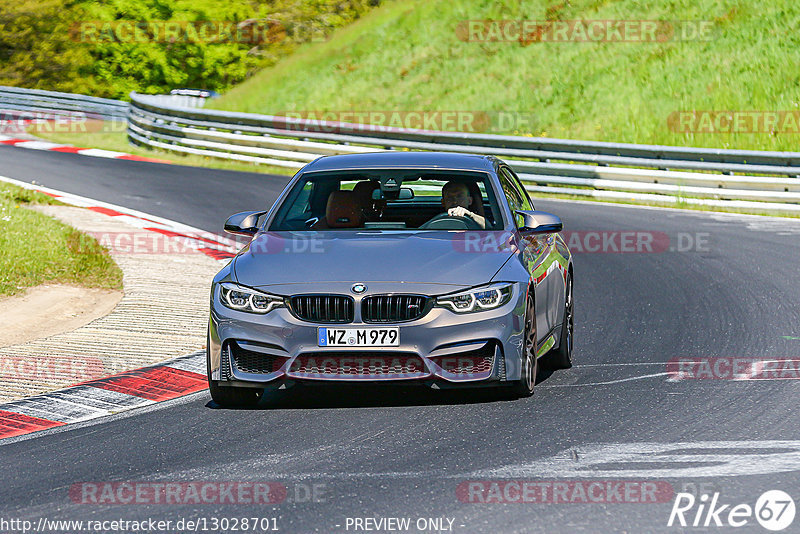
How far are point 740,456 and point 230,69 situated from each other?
178 ft

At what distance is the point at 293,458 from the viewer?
637cm

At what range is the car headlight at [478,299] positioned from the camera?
7211 millimetres

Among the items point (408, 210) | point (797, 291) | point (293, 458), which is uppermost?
point (408, 210)

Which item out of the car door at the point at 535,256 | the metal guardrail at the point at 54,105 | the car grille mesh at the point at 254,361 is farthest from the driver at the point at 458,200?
the metal guardrail at the point at 54,105

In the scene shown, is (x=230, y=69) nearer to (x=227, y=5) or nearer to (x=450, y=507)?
(x=227, y=5)

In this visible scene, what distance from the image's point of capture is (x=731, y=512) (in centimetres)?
521

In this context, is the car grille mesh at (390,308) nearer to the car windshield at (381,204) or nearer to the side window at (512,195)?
the car windshield at (381,204)

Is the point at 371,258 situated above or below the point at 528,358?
above

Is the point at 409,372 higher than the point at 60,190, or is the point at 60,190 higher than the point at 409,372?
the point at 409,372

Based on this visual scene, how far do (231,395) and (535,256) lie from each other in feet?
7.25

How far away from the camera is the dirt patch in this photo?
10.6 meters

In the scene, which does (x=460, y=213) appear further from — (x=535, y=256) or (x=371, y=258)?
(x=371, y=258)

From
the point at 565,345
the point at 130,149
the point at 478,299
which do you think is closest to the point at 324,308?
the point at 478,299

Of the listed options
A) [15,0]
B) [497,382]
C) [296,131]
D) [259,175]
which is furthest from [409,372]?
[15,0]
